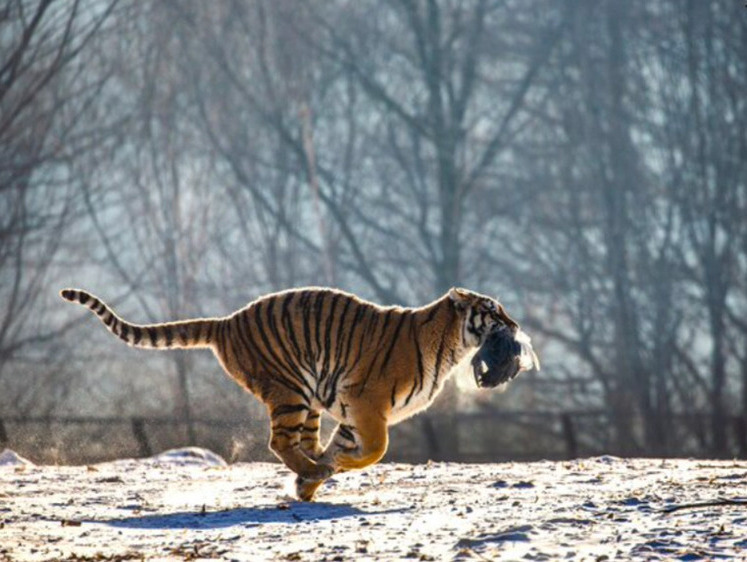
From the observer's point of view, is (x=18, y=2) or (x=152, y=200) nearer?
(x=18, y=2)

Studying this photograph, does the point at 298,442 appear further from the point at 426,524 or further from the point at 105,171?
the point at 105,171

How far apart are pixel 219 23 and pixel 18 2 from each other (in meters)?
19.8

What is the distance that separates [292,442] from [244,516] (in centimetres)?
92

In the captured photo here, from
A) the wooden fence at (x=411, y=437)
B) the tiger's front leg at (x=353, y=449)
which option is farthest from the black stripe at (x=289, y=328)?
the wooden fence at (x=411, y=437)

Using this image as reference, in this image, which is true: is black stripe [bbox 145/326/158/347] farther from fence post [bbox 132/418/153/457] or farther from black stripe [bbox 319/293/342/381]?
fence post [bbox 132/418/153/457]

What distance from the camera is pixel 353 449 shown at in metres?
9.03

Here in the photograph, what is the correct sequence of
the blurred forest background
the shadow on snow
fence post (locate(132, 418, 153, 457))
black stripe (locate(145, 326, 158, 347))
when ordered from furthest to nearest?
the blurred forest background, fence post (locate(132, 418, 153, 457)), black stripe (locate(145, 326, 158, 347)), the shadow on snow

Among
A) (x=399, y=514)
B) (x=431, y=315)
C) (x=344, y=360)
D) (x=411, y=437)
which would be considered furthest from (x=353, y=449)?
(x=411, y=437)

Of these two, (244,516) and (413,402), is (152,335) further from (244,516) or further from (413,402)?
(244,516)

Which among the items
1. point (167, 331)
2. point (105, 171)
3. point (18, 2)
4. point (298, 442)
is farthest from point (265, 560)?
point (105, 171)

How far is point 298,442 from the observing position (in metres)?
9.11

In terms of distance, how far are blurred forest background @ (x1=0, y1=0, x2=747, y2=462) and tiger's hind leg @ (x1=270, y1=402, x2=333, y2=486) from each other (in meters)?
17.7

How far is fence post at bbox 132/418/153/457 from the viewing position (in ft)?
63.1

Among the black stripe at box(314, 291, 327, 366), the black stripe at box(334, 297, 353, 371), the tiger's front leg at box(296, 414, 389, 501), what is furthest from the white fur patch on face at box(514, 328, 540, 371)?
the black stripe at box(314, 291, 327, 366)
